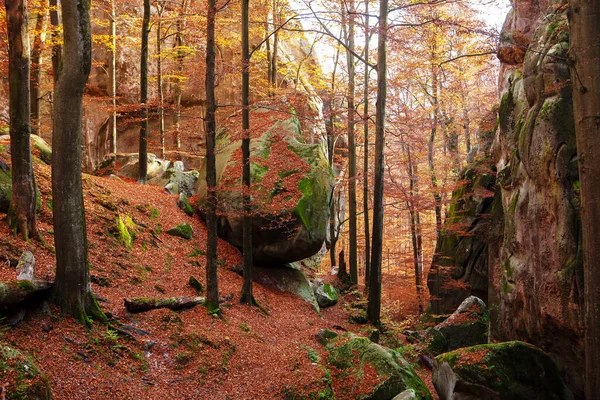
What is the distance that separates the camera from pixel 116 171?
18312mm

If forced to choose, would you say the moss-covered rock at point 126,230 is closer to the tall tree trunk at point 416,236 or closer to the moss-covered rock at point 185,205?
the moss-covered rock at point 185,205

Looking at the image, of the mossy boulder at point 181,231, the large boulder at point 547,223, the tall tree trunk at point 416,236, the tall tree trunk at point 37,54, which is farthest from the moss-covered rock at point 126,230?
the tall tree trunk at point 416,236

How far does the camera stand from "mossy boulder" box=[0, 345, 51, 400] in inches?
154

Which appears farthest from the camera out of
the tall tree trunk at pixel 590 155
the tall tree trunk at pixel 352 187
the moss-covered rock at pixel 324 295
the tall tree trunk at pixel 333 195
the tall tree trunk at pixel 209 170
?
the tall tree trunk at pixel 333 195

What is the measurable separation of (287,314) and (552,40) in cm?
901

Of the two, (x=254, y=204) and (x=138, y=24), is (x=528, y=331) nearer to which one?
(x=254, y=204)

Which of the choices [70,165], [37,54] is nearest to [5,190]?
[70,165]

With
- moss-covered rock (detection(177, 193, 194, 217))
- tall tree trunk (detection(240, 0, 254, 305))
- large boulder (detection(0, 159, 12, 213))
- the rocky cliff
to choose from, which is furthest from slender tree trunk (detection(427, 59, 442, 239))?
large boulder (detection(0, 159, 12, 213))

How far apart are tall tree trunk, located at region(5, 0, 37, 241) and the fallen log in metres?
2.35

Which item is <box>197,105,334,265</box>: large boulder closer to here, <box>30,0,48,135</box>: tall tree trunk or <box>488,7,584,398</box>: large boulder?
<box>488,7,584,398</box>: large boulder

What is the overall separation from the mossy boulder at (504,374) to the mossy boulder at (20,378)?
5698mm

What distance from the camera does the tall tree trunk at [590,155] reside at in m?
5.31

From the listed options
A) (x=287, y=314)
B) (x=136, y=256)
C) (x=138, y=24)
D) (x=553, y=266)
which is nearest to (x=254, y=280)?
(x=287, y=314)

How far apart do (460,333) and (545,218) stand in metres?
5.57
